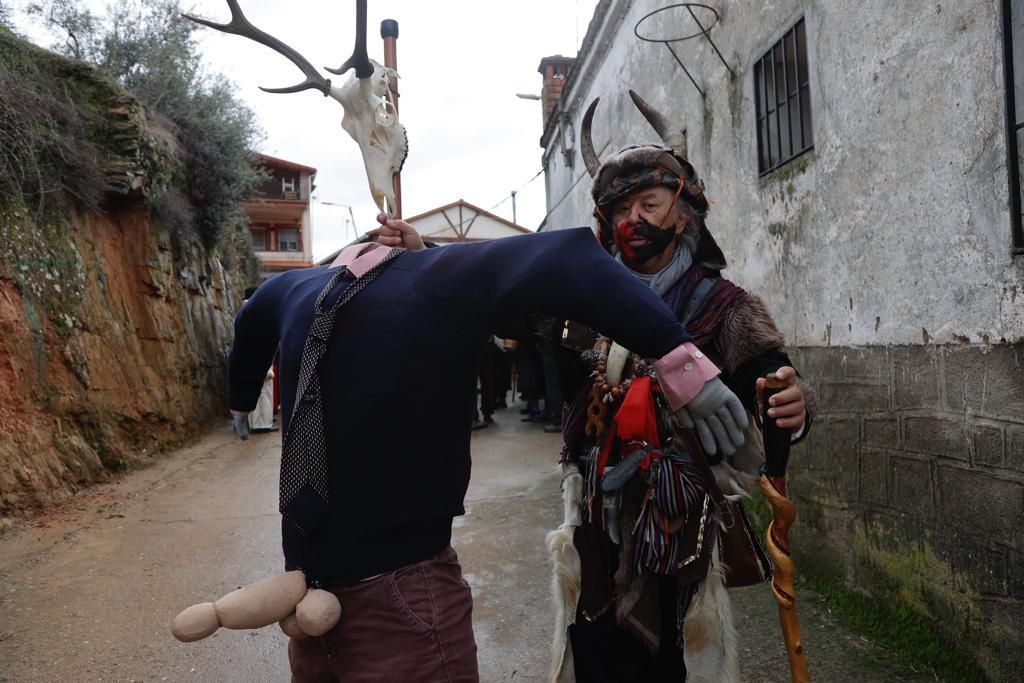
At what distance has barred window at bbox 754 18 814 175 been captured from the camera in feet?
13.3

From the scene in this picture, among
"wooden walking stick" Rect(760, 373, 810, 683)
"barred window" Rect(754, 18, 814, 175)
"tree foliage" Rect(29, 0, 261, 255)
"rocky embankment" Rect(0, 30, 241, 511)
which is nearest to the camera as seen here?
"wooden walking stick" Rect(760, 373, 810, 683)

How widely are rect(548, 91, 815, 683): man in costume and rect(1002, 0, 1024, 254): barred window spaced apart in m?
1.10

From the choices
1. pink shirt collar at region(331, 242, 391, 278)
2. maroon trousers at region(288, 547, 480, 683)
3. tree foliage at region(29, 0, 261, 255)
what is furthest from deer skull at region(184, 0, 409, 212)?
tree foliage at region(29, 0, 261, 255)

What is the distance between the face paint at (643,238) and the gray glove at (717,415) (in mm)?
834

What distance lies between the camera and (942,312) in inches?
109

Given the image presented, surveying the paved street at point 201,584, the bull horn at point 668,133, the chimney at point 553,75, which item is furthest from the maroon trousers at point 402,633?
the chimney at point 553,75

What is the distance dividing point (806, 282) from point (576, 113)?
27.0ft

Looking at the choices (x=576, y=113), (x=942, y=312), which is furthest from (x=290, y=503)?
(x=576, y=113)

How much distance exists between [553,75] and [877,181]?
12125 mm

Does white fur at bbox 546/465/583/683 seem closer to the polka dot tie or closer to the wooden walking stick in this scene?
the wooden walking stick

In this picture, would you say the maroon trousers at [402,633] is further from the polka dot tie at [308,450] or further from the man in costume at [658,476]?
the man in costume at [658,476]

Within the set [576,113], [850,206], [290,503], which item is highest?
[576,113]

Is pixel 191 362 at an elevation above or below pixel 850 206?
below

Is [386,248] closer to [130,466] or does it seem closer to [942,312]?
[942,312]
